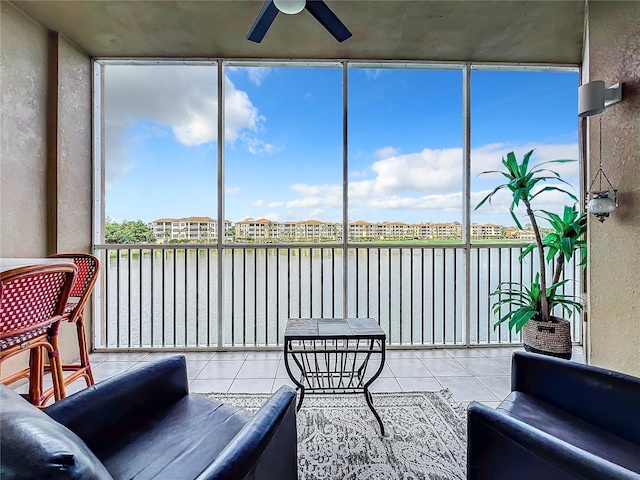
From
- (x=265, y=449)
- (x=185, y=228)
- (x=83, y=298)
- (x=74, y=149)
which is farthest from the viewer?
(x=185, y=228)

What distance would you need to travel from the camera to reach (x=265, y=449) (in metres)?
0.93

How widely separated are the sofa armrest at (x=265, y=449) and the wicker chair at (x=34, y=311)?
1140 mm

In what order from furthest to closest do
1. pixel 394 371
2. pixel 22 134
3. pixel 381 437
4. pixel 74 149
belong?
1. pixel 74 149
2. pixel 394 371
3. pixel 22 134
4. pixel 381 437

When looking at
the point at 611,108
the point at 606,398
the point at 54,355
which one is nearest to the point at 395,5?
the point at 611,108

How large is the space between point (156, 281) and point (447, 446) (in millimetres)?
3063

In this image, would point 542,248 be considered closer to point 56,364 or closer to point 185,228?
point 185,228

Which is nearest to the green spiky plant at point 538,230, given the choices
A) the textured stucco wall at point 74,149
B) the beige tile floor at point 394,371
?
the beige tile floor at point 394,371

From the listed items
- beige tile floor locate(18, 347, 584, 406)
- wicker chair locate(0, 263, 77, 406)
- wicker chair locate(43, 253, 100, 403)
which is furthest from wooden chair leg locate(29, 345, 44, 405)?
beige tile floor locate(18, 347, 584, 406)

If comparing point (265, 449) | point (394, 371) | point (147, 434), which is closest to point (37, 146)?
point (147, 434)

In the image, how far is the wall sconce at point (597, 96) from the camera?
7.38 ft

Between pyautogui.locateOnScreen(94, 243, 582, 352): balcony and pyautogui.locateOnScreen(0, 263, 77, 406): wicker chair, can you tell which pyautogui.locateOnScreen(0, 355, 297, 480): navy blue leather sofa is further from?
pyautogui.locateOnScreen(94, 243, 582, 352): balcony

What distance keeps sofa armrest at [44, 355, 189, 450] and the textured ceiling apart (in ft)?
9.05

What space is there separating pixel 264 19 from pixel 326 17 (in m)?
0.42

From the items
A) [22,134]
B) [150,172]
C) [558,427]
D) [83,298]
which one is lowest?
[558,427]
